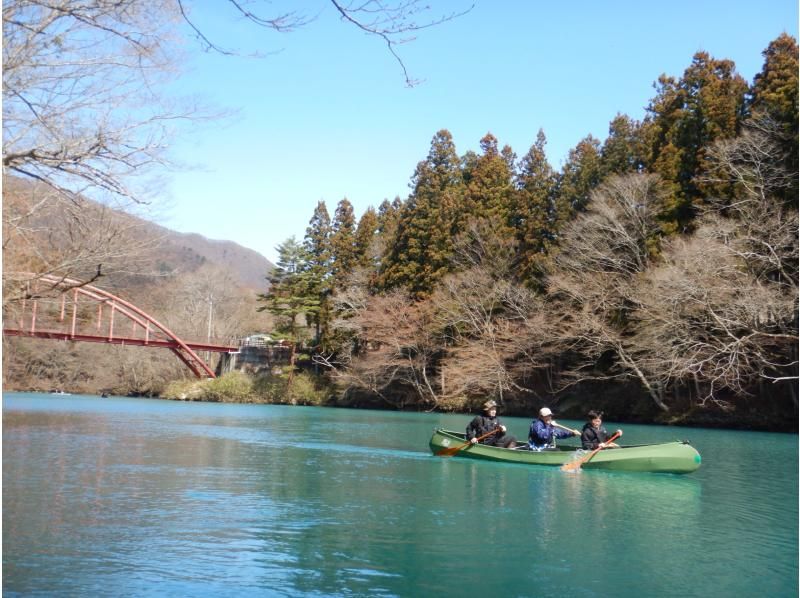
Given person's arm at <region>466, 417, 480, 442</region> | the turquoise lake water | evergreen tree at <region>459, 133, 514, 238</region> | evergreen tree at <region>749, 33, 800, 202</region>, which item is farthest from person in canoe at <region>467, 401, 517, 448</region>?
evergreen tree at <region>459, 133, 514, 238</region>

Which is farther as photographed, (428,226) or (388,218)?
(388,218)

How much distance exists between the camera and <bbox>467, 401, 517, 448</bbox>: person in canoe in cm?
1750

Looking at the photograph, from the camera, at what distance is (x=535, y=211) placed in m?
39.2

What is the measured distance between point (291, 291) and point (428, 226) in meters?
14.0

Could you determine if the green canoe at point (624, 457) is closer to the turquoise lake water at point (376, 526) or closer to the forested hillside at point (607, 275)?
the turquoise lake water at point (376, 526)

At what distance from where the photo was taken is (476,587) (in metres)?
7.27

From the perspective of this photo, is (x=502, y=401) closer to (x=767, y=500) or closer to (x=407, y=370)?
(x=407, y=370)

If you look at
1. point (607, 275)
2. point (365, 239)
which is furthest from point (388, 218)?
point (607, 275)

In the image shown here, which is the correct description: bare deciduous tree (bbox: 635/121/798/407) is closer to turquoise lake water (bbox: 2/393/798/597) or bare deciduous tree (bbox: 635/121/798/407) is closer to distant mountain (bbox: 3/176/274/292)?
turquoise lake water (bbox: 2/393/798/597)

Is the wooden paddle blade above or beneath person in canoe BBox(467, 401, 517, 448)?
beneath

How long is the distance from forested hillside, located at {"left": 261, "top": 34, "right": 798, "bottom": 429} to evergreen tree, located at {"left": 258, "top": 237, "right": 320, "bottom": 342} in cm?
72

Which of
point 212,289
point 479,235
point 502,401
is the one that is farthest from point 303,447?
point 212,289

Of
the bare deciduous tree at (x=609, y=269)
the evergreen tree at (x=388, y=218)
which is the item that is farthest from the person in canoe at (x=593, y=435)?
the evergreen tree at (x=388, y=218)

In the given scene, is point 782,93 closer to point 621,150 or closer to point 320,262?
point 621,150
